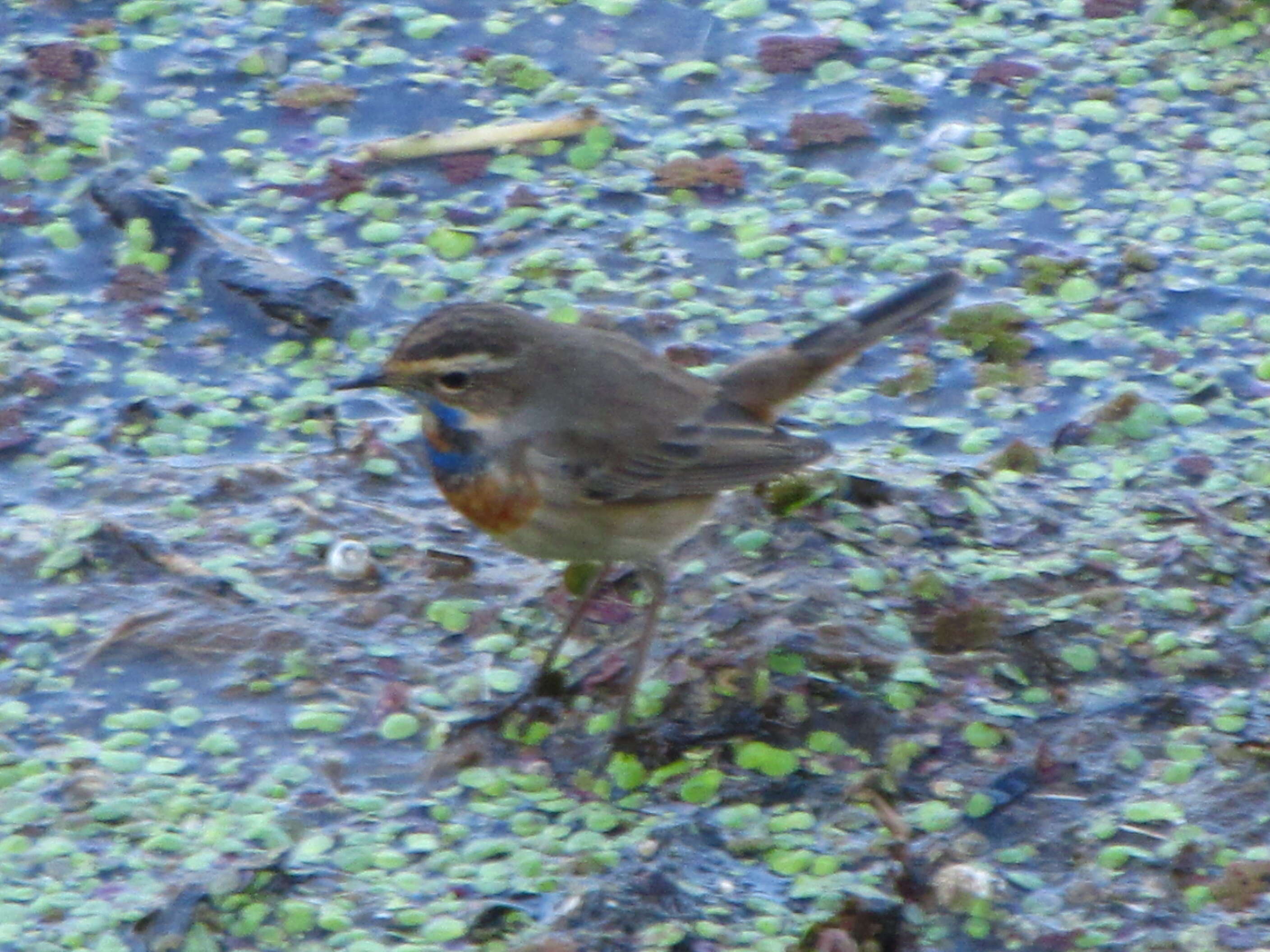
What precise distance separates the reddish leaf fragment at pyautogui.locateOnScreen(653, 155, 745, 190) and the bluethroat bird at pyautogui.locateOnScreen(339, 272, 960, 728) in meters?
2.10

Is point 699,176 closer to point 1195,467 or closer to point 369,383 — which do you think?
point 1195,467

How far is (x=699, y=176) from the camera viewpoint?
8.88m

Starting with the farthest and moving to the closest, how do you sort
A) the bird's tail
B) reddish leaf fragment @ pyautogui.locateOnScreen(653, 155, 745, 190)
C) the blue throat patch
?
1. reddish leaf fragment @ pyautogui.locateOnScreen(653, 155, 745, 190)
2. the bird's tail
3. the blue throat patch

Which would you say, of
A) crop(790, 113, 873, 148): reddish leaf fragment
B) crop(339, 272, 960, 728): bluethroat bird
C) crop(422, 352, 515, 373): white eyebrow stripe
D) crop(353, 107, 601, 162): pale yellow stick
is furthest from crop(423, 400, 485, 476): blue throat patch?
crop(790, 113, 873, 148): reddish leaf fragment

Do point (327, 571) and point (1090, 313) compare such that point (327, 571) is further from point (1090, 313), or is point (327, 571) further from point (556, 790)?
point (1090, 313)

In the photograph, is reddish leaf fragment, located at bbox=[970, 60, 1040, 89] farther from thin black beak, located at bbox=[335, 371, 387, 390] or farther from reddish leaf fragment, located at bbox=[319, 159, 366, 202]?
thin black beak, located at bbox=[335, 371, 387, 390]

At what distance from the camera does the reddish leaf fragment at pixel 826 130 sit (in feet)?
29.8

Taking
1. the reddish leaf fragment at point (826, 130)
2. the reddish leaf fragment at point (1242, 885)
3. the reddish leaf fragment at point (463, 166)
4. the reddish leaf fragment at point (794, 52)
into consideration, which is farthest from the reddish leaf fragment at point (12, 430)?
the reddish leaf fragment at point (1242, 885)

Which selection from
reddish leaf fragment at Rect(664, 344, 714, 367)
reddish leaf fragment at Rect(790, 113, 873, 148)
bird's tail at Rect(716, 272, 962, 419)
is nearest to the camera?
bird's tail at Rect(716, 272, 962, 419)

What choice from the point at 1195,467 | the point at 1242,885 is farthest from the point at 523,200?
the point at 1242,885

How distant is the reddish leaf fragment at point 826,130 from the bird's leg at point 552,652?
2.90m

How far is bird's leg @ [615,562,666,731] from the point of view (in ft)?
21.0

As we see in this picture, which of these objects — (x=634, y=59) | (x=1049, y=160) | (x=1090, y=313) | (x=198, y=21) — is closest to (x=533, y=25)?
(x=634, y=59)

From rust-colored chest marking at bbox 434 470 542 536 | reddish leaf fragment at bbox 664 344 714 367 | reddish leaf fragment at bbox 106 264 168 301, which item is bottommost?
reddish leaf fragment at bbox 664 344 714 367
